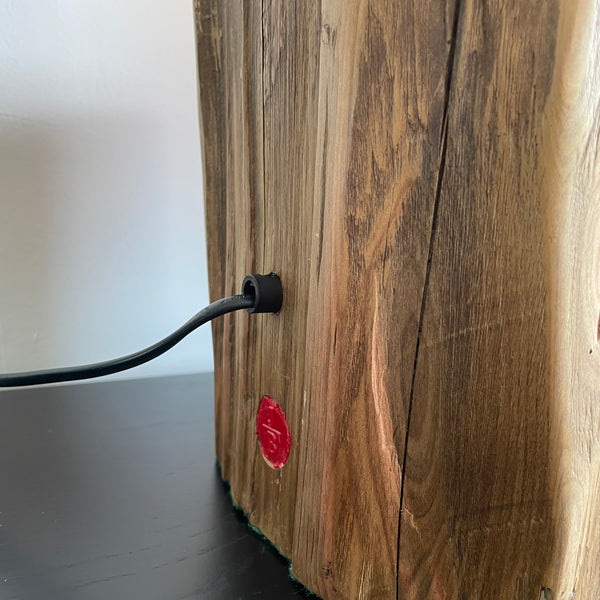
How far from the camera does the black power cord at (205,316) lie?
1.35 ft

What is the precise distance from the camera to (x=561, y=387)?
11.3 inches

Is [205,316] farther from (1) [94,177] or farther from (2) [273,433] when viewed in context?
(1) [94,177]

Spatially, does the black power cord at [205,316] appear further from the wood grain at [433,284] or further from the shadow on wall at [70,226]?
the shadow on wall at [70,226]

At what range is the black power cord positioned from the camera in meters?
0.41

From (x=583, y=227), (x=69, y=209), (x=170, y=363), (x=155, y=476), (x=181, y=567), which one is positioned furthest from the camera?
(x=170, y=363)

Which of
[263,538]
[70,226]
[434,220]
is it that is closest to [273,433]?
[263,538]

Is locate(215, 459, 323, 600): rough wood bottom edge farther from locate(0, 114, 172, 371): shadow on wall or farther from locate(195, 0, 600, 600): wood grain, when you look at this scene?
locate(0, 114, 172, 371): shadow on wall

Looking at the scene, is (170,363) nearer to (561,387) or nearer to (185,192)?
(185,192)

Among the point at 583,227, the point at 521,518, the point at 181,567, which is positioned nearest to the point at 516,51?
the point at 583,227

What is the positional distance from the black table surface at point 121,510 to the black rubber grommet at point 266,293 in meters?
0.18

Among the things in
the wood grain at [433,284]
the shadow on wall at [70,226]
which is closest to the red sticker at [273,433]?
the wood grain at [433,284]

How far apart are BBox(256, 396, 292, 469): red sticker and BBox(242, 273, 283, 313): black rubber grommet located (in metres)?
0.07

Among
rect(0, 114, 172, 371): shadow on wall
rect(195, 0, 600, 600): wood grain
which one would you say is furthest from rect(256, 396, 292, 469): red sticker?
rect(0, 114, 172, 371): shadow on wall

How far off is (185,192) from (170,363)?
245 millimetres
